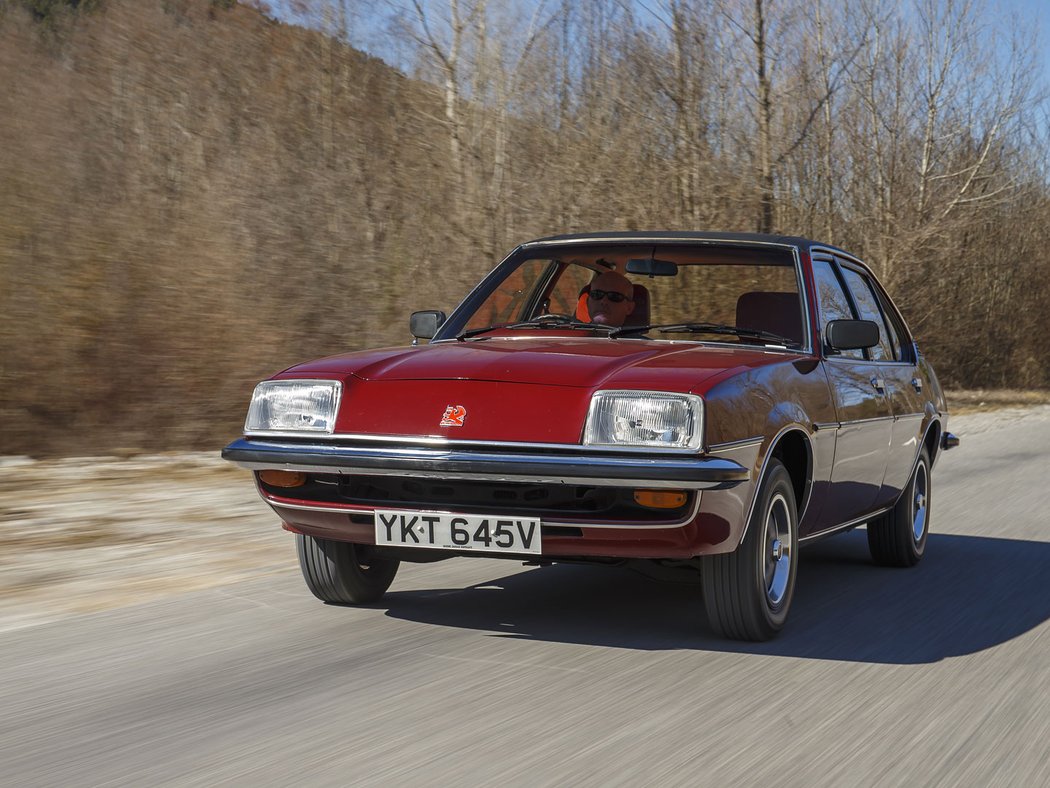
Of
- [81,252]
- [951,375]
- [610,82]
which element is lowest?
[951,375]

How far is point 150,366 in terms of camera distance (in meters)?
12.8

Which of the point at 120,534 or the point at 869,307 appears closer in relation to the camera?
the point at 869,307

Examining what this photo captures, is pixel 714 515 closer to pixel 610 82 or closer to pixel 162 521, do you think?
pixel 162 521

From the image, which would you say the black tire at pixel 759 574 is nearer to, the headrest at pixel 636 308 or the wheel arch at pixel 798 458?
the wheel arch at pixel 798 458

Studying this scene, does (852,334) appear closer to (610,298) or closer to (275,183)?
(610,298)

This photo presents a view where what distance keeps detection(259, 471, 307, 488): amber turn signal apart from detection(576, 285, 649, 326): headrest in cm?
168

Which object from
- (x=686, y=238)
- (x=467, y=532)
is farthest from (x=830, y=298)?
(x=467, y=532)

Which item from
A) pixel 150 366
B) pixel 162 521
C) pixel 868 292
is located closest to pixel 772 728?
pixel 868 292

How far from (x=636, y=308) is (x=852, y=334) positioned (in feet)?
3.37

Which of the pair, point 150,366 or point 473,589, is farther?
point 150,366

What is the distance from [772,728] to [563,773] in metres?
0.78

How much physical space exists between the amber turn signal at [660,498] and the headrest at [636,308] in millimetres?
1676

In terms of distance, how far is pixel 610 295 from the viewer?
6.26 meters

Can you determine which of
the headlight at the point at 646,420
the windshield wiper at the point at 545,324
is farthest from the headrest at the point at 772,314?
the headlight at the point at 646,420
